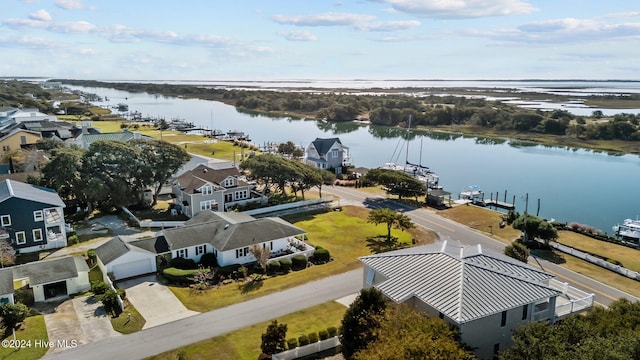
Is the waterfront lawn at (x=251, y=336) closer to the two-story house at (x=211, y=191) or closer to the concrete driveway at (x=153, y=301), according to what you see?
the concrete driveway at (x=153, y=301)

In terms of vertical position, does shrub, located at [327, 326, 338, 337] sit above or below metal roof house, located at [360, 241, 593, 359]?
below

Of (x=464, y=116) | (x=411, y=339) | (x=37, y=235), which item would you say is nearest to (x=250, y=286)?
(x=411, y=339)

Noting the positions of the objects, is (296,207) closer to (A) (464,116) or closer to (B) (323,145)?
(B) (323,145)

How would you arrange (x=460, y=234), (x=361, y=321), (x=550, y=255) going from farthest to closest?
(x=460, y=234), (x=550, y=255), (x=361, y=321)

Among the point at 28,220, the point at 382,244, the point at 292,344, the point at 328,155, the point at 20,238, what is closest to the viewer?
the point at 292,344

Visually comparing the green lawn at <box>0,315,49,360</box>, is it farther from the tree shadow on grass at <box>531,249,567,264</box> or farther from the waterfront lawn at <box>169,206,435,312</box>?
the tree shadow on grass at <box>531,249,567,264</box>

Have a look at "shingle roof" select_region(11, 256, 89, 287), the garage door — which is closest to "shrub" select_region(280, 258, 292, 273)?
the garage door

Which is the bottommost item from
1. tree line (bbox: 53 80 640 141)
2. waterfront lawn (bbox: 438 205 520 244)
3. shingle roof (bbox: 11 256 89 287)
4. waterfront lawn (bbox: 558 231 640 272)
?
waterfront lawn (bbox: 558 231 640 272)
